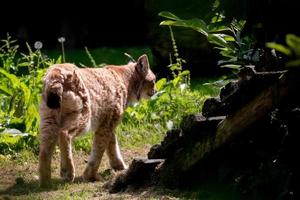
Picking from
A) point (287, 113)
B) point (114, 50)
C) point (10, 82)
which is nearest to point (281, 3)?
point (287, 113)

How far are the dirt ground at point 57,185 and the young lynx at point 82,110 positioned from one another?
14cm

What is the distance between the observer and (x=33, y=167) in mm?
7051

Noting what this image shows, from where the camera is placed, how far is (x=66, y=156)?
20.5ft

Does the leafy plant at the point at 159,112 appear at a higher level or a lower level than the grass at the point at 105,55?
lower

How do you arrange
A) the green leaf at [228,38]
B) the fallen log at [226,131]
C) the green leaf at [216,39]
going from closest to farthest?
the fallen log at [226,131] → the green leaf at [216,39] → the green leaf at [228,38]

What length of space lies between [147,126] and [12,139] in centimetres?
159

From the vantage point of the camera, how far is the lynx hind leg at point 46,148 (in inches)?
240

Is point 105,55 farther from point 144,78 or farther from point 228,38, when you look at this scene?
point 228,38

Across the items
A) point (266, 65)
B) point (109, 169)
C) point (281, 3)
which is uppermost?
point (281, 3)

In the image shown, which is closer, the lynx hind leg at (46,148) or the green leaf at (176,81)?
the lynx hind leg at (46,148)

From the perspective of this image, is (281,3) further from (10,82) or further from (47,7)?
(47,7)

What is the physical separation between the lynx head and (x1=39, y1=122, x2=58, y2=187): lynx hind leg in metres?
1.65

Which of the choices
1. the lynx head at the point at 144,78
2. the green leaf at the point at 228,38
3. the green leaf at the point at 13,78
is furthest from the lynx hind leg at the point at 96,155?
the green leaf at the point at 13,78

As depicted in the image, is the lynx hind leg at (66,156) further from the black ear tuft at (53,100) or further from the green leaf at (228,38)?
the green leaf at (228,38)
